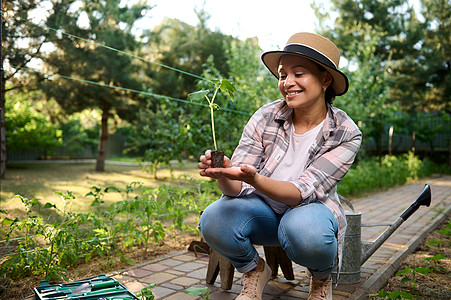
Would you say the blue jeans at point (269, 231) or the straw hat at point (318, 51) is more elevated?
the straw hat at point (318, 51)

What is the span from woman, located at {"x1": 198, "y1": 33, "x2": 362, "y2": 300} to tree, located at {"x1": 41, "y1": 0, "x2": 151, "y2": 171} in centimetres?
770

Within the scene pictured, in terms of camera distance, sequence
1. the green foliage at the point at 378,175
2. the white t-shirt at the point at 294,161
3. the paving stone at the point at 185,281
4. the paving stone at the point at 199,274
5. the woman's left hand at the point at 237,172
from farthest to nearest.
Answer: the green foliage at the point at 378,175
the paving stone at the point at 199,274
the paving stone at the point at 185,281
the white t-shirt at the point at 294,161
the woman's left hand at the point at 237,172

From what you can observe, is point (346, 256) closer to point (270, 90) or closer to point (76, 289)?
point (76, 289)

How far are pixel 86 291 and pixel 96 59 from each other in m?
9.45

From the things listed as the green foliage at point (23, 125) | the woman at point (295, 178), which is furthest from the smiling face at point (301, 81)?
the green foliage at point (23, 125)

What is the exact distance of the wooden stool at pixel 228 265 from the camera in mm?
2215

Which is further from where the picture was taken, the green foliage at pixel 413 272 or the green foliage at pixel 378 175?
the green foliage at pixel 378 175

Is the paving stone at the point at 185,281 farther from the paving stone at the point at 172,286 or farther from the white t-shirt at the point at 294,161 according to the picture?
the white t-shirt at the point at 294,161

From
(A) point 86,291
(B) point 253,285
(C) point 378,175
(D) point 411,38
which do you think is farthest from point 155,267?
(D) point 411,38

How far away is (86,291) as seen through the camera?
1.85 m

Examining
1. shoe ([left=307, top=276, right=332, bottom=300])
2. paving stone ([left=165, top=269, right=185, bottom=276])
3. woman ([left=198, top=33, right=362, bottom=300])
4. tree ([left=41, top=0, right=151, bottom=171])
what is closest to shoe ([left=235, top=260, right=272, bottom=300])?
woman ([left=198, top=33, right=362, bottom=300])

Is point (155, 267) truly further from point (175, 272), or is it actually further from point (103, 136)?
point (103, 136)

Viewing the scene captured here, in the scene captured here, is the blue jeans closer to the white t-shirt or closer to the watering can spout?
the white t-shirt

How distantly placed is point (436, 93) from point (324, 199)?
14419 mm
